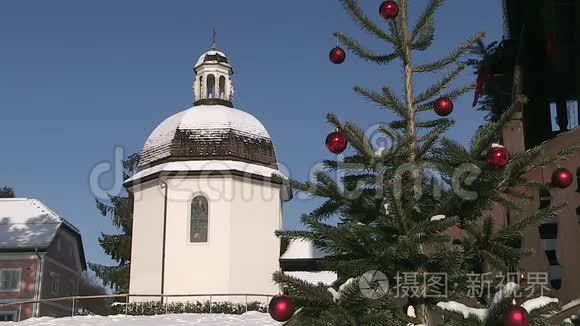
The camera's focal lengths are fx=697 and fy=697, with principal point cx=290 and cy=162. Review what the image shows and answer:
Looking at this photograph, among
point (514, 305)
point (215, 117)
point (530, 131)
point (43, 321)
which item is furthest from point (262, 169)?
point (514, 305)

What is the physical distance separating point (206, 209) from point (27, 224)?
44.8 ft

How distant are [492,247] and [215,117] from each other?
2310 centimetres

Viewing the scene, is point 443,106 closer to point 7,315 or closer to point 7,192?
point 7,315

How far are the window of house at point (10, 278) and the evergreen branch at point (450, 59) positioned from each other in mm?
31132

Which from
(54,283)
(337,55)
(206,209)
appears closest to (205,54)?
(206,209)

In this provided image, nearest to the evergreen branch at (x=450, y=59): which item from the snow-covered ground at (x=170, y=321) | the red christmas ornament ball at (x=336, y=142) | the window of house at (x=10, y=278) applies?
the red christmas ornament ball at (x=336, y=142)

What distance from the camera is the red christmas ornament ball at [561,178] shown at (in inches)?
224

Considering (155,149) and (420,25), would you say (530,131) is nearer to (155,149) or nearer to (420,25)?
(420,25)

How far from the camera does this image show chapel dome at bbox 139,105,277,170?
89.5 ft

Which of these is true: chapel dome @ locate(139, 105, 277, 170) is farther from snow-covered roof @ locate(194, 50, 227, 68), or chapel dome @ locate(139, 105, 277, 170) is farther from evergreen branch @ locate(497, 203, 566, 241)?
evergreen branch @ locate(497, 203, 566, 241)

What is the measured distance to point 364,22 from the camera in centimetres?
626

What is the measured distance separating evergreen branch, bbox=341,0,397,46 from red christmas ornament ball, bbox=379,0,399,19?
372 mm

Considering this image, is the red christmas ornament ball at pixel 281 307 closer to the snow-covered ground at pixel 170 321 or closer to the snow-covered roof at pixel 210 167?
the snow-covered ground at pixel 170 321

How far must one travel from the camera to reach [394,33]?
6.24 metres
